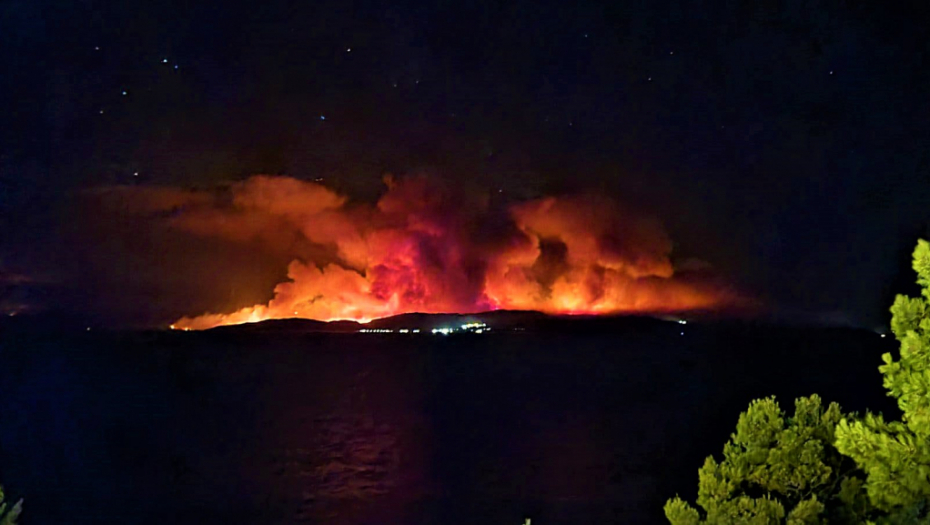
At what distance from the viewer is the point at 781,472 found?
4.47 metres

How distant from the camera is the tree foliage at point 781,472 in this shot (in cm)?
443

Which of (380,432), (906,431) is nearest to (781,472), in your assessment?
(906,431)

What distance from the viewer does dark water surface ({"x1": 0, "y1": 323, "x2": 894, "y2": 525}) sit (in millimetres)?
13664

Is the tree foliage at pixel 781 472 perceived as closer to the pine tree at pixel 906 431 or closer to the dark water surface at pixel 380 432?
the pine tree at pixel 906 431

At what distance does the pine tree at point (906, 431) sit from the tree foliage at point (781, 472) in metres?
0.64

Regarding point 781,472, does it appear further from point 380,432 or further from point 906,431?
point 380,432

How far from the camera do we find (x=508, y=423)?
24.7m

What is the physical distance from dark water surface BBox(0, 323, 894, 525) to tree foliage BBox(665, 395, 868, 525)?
→ 8158 millimetres

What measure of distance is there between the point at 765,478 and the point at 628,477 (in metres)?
11.6

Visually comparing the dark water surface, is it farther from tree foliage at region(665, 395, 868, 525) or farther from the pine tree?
the pine tree

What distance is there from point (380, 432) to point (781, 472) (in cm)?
1766

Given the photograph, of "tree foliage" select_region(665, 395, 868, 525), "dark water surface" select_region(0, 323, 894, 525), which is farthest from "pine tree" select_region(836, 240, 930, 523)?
"dark water surface" select_region(0, 323, 894, 525)

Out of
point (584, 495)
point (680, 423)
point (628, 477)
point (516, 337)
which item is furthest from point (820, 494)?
point (516, 337)

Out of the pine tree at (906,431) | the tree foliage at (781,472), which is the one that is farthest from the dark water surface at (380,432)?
the pine tree at (906,431)
